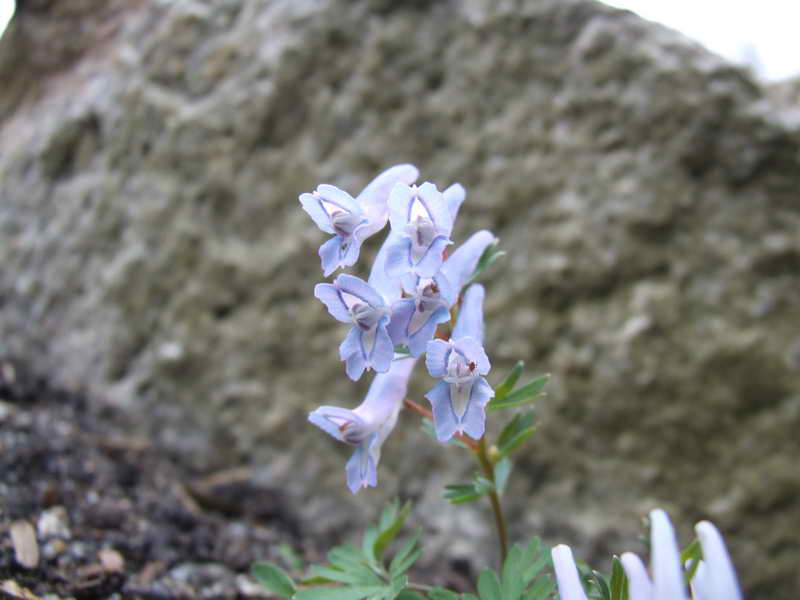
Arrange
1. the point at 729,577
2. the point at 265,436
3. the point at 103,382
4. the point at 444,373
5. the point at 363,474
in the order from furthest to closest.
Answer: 1. the point at 103,382
2. the point at 265,436
3. the point at 363,474
4. the point at 444,373
5. the point at 729,577

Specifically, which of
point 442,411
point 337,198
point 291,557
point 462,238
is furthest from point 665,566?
point 462,238

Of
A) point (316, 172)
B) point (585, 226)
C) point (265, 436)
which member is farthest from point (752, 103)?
point (265, 436)

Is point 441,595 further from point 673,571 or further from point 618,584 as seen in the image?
point 673,571

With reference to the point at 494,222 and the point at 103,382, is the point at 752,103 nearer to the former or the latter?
the point at 494,222

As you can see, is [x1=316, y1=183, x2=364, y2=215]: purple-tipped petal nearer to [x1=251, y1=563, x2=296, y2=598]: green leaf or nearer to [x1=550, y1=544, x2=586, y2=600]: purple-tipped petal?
[x1=550, y1=544, x2=586, y2=600]: purple-tipped petal

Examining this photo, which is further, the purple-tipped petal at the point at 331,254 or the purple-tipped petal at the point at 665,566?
the purple-tipped petal at the point at 331,254

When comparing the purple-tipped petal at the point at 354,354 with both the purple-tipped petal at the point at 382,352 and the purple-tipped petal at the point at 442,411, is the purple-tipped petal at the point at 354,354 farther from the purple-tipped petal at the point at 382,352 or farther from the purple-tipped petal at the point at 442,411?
the purple-tipped petal at the point at 442,411

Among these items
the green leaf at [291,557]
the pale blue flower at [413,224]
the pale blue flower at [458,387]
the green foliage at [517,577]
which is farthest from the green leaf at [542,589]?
the green leaf at [291,557]
